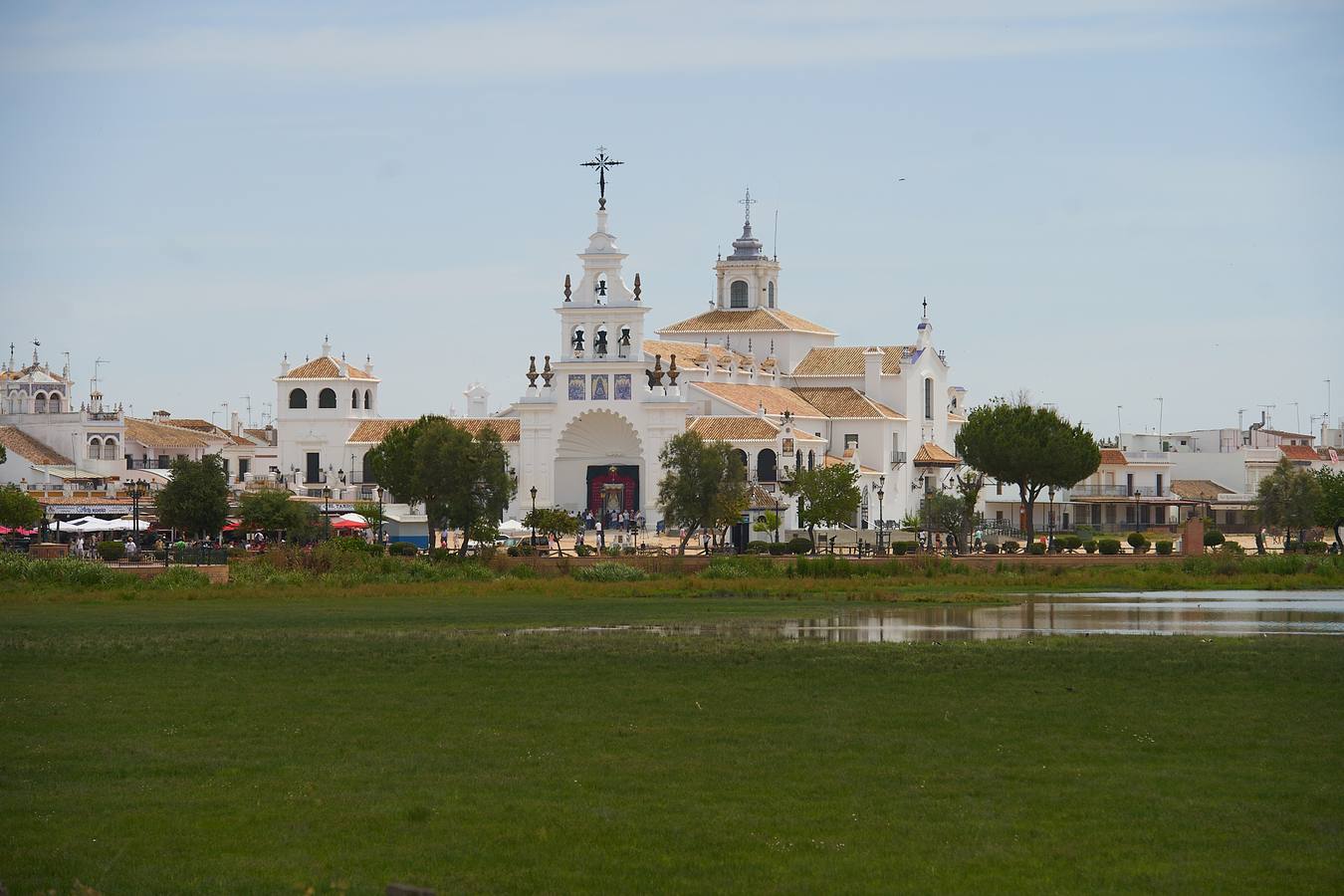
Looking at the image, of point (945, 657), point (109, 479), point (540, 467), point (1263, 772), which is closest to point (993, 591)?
point (945, 657)

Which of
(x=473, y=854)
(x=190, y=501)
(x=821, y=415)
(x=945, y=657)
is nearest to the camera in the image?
(x=473, y=854)

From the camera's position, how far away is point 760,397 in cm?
8775

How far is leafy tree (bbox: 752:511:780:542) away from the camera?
238ft

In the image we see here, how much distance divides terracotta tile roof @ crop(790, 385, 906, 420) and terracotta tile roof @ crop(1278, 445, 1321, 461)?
121 feet

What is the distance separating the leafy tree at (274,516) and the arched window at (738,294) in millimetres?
38833

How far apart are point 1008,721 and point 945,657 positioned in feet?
20.2

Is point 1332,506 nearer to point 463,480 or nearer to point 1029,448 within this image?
point 1029,448

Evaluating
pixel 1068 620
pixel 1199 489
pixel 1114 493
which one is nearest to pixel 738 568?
pixel 1068 620

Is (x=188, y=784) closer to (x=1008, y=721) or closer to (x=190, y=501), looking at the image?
(x=1008, y=721)

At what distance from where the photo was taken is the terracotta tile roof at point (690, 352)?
90.3 metres

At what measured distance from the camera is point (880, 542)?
66688 millimetres

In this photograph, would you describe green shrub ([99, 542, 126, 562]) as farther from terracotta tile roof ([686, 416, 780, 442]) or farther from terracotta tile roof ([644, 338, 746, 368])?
terracotta tile roof ([644, 338, 746, 368])

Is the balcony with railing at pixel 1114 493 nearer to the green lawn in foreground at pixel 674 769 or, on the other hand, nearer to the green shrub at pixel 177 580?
the green shrub at pixel 177 580

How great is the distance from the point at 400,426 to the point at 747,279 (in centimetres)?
2127
